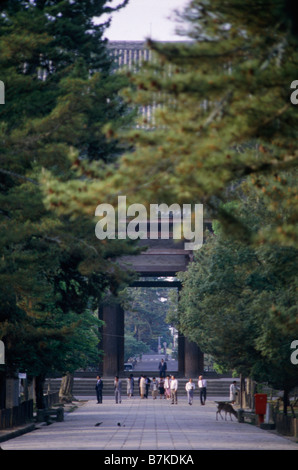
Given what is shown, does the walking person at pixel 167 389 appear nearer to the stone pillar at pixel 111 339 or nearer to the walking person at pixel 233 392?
the stone pillar at pixel 111 339

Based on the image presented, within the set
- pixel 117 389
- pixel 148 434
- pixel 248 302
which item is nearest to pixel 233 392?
pixel 117 389

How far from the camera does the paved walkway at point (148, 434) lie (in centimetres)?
2052

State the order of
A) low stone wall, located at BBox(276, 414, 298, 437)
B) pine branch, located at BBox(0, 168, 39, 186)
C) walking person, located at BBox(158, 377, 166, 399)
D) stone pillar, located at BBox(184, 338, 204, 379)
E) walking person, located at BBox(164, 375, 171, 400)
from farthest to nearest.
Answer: stone pillar, located at BBox(184, 338, 204, 379) < walking person, located at BBox(158, 377, 166, 399) < walking person, located at BBox(164, 375, 171, 400) < low stone wall, located at BBox(276, 414, 298, 437) < pine branch, located at BBox(0, 168, 39, 186)

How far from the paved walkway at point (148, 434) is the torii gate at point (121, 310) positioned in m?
16.3

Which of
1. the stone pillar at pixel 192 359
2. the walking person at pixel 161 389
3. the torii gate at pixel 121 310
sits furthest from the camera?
the stone pillar at pixel 192 359

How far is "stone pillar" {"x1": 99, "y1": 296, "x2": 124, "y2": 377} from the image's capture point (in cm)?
5588

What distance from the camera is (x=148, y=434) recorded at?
24.5 metres

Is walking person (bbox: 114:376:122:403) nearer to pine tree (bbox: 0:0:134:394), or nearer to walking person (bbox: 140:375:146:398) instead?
walking person (bbox: 140:375:146:398)

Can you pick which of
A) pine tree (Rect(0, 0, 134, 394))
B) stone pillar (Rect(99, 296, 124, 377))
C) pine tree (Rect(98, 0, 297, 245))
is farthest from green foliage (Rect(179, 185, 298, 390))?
stone pillar (Rect(99, 296, 124, 377))

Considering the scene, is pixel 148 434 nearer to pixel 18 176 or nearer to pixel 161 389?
pixel 18 176

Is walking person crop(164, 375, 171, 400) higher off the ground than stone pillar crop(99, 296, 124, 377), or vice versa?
stone pillar crop(99, 296, 124, 377)

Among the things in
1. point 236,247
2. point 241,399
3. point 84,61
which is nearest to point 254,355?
point 236,247

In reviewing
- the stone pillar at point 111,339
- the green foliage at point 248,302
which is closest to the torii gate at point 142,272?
the stone pillar at point 111,339

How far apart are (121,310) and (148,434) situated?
35165 millimetres
